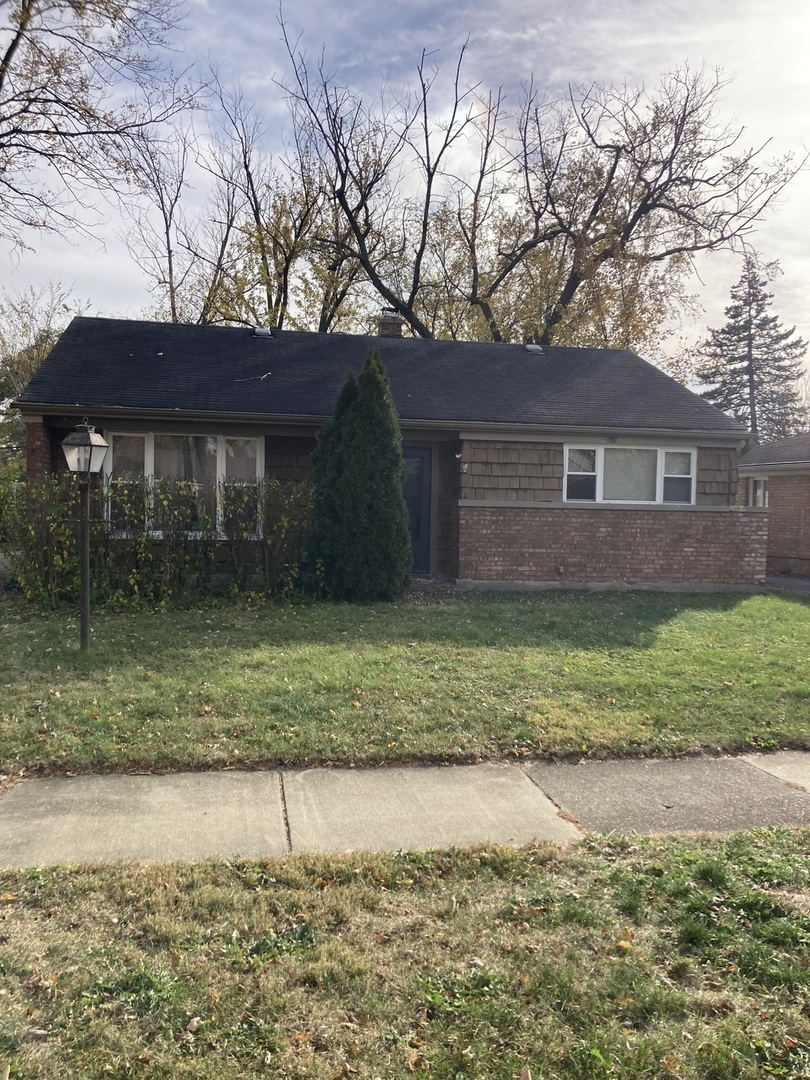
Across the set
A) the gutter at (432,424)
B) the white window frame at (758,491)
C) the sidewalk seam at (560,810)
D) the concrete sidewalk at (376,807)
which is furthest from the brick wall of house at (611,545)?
the white window frame at (758,491)

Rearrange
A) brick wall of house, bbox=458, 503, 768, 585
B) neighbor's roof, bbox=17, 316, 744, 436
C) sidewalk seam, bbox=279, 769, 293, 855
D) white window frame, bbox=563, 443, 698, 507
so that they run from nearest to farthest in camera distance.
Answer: sidewalk seam, bbox=279, 769, 293, 855 → neighbor's roof, bbox=17, 316, 744, 436 → brick wall of house, bbox=458, 503, 768, 585 → white window frame, bbox=563, 443, 698, 507

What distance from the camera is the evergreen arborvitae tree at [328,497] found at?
429 inches

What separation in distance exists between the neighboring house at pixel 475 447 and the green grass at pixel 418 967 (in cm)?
925

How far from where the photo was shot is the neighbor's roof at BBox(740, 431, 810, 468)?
766 inches

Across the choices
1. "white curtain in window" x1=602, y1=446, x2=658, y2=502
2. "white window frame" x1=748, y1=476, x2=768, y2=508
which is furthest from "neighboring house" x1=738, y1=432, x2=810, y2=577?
"white curtain in window" x1=602, y1=446, x2=658, y2=502

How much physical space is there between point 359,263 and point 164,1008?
25.6 m

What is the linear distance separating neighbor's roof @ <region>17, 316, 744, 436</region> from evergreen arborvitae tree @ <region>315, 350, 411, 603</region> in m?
1.73

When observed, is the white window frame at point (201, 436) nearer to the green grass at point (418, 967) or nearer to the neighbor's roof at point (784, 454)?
the green grass at point (418, 967)

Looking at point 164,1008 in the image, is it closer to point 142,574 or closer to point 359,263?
point 142,574

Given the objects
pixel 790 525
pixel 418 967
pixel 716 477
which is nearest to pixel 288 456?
pixel 716 477

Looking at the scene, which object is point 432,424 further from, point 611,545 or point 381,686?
point 381,686

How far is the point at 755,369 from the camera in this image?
178ft

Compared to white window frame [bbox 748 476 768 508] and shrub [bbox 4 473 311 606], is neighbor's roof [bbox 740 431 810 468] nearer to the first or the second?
white window frame [bbox 748 476 768 508]

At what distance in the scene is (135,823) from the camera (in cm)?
427
